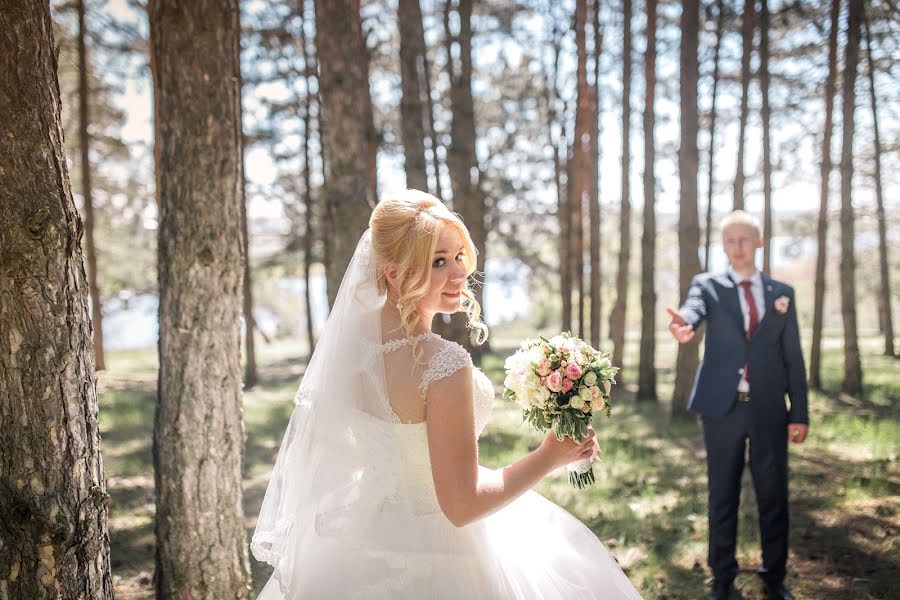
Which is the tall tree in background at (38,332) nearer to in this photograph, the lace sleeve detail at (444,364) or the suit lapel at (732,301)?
the lace sleeve detail at (444,364)

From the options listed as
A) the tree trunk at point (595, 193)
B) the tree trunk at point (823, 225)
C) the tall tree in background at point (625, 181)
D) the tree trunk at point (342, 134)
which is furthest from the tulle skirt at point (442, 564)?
the tree trunk at point (595, 193)

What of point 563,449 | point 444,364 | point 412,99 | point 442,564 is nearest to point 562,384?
point 563,449

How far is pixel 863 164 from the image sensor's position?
16.8 m

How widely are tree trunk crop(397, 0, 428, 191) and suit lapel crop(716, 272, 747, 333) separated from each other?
536 cm

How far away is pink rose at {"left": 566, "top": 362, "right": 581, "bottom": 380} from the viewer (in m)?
2.52

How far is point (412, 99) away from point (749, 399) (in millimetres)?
7149

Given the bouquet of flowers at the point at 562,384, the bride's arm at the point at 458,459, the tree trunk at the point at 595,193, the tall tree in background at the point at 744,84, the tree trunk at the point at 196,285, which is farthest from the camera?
the tree trunk at the point at 595,193

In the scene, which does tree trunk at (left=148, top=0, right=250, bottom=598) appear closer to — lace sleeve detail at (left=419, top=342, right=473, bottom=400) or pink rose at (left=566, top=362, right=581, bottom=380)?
lace sleeve detail at (left=419, top=342, right=473, bottom=400)

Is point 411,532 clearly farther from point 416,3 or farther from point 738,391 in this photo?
point 416,3

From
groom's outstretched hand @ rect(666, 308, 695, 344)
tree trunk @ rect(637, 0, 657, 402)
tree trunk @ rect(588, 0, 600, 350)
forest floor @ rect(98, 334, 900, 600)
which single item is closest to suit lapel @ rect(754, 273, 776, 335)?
groom's outstretched hand @ rect(666, 308, 695, 344)

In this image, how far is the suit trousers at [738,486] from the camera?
4.68 meters

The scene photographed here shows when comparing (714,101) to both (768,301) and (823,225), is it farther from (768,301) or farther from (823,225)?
(768,301)

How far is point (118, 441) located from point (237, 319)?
6549mm

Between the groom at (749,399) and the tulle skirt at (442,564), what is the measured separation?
244 centimetres
